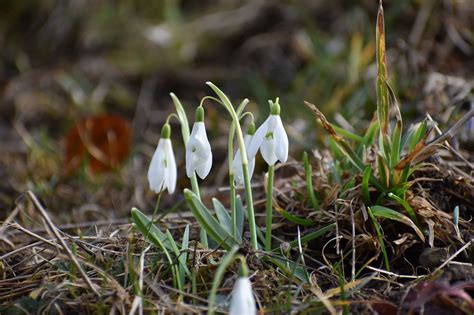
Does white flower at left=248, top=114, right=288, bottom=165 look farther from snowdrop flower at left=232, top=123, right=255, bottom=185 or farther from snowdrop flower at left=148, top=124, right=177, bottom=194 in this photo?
snowdrop flower at left=148, top=124, right=177, bottom=194

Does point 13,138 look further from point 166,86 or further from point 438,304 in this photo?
point 438,304

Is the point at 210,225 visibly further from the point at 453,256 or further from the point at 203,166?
the point at 453,256

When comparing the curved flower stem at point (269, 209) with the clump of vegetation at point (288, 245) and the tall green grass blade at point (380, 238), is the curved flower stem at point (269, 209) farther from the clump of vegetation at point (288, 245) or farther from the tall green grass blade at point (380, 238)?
the tall green grass blade at point (380, 238)

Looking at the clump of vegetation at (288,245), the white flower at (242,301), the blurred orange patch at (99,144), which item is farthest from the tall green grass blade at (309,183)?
the blurred orange patch at (99,144)

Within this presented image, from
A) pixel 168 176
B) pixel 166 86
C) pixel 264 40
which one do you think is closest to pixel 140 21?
pixel 166 86

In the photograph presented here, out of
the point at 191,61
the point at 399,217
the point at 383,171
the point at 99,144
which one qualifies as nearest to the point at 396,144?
the point at 383,171

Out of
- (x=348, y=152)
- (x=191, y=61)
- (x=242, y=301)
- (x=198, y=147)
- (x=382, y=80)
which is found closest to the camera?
(x=242, y=301)

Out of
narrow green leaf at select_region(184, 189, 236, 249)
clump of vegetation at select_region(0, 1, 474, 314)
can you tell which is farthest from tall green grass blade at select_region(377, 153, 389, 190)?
narrow green leaf at select_region(184, 189, 236, 249)
